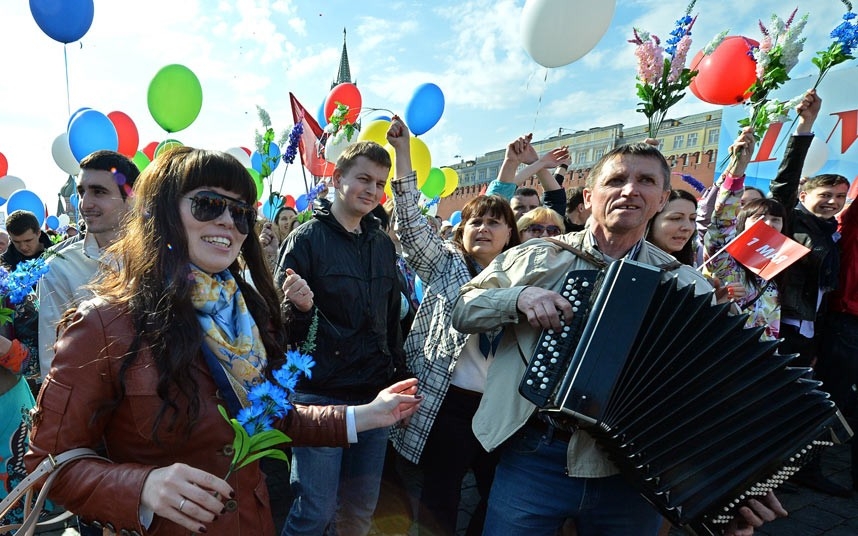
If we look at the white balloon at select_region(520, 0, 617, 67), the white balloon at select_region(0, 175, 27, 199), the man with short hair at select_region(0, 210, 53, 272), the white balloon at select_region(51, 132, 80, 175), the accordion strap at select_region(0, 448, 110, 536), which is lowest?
the accordion strap at select_region(0, 448, 110, 536)

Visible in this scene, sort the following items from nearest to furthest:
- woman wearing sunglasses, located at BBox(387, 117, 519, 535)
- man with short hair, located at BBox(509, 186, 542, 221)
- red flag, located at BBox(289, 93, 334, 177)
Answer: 1. woman wearing sunglasses, located at BBox(387, 117, 519, 535)
2. man with short hair, located at BBox(509, 186, 542, 221)
3. red flag, located at BBox(289, 93, 334, 177)

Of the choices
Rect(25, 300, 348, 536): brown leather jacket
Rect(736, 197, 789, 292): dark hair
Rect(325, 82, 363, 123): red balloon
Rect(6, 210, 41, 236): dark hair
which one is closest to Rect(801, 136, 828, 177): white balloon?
Rect(736, 197, 789, 292): dark hair

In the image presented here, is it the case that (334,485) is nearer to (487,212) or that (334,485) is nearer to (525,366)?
(525,366)

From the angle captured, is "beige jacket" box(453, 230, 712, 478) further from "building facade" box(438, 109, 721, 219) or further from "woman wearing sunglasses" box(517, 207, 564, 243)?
"building facade" box(438, 109, 721, 219)

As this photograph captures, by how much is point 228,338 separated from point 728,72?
512 cm

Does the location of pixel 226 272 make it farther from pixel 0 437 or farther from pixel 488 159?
pixel 488 159

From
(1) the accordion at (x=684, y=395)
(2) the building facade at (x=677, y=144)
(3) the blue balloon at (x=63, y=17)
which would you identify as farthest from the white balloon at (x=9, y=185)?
(2) the building facade at (x=677, y=144)

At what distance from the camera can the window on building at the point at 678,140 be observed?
29.6 meters

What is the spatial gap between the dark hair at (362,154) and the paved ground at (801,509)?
8.25ft

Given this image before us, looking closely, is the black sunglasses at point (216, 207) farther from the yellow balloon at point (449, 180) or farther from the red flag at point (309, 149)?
the yellow balloon at point (449, 180)

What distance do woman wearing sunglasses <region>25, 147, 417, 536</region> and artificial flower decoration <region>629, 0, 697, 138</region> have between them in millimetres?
2153

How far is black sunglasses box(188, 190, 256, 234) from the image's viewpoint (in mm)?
1506

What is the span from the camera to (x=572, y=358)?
5.48 feet

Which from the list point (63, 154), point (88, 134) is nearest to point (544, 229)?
point (88, 134)
